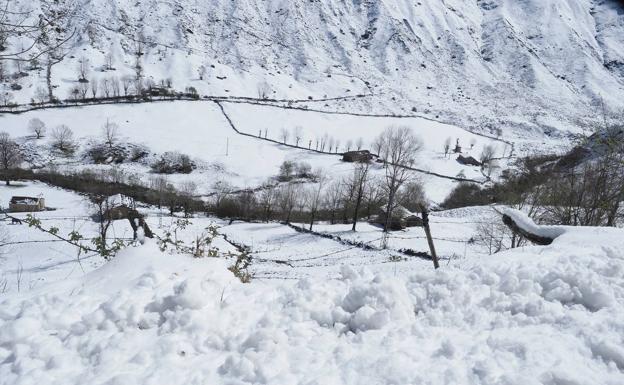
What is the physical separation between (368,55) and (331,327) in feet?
601

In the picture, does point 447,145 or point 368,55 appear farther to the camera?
point 368,55

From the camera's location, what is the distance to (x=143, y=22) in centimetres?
15212

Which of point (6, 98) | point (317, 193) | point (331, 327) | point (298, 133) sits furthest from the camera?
point (298, 133)

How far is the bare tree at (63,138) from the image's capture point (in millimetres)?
65562

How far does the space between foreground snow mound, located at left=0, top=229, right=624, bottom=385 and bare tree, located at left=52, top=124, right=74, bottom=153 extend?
244ft

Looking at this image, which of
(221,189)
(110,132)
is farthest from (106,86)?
(221,189)

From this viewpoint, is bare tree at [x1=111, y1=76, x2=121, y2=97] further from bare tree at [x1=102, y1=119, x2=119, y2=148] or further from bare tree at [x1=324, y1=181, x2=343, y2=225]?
bare tree at [x1=324, y1=181, x2=343, y2=225]

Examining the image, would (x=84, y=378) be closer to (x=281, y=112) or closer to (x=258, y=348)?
(x=258, y=348)

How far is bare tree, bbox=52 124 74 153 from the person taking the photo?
65562mm

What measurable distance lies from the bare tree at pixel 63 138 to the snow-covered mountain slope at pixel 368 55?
31616mm

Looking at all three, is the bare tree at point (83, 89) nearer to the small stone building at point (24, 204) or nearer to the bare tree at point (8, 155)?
the bare tree at point (8, 155)

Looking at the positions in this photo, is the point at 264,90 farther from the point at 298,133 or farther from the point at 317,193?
the point at 317,193

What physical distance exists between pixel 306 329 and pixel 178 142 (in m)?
72.6

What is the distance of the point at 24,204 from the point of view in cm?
4100
